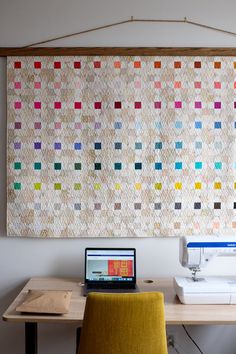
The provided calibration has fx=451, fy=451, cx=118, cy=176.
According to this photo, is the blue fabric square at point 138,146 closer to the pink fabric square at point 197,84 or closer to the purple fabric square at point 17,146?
the pink fabric square at point 197,84

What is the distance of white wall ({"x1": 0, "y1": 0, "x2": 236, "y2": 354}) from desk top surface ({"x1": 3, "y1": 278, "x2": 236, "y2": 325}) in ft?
0.78

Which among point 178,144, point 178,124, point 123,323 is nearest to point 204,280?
point 123,323

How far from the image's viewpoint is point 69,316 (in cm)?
217

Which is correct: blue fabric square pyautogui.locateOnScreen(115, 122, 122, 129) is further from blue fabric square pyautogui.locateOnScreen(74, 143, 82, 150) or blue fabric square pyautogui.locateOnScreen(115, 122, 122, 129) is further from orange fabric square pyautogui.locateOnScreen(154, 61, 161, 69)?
orange fabric square pyautogui.locateOnScreen(154, 61, 161, 69)

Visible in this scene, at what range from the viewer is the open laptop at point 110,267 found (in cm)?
266

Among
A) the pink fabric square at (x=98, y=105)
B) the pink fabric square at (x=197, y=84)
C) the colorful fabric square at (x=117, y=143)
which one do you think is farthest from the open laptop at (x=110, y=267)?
the pink fabric square at (x=197, y=84)

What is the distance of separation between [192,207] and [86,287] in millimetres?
826

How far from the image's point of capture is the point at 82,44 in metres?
2.85

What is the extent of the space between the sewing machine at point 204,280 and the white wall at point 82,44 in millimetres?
423

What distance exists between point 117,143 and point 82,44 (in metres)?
0.66

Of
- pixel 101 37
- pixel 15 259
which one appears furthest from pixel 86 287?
pixel 101 37

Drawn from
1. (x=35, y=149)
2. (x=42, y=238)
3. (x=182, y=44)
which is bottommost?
(x=42, y=238)

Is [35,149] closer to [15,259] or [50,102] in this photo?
[50,102]

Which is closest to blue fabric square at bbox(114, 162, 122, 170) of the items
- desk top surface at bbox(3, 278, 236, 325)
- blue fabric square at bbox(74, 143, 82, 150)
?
blue fabric square at bbox(74, 143, 82, 150)
